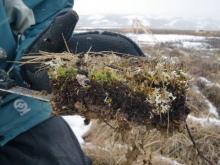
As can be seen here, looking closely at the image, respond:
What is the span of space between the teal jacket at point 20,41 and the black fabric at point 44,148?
0.21 feet

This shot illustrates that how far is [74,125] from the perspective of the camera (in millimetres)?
4879

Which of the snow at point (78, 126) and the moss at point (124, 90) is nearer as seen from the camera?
the moss at point (124, 90)

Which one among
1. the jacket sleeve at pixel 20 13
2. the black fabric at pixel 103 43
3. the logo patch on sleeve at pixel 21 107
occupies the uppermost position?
the jacket sleeve at pixel 20 13

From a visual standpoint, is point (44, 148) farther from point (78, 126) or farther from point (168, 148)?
point (78, 126)

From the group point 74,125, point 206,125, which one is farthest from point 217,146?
point 74,125

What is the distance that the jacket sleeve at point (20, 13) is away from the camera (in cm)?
237

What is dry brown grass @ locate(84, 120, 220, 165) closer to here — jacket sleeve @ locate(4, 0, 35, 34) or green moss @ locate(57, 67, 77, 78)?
jacket sleeve @ locate(4, 0, 35, 34)

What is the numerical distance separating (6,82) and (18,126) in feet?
1.99

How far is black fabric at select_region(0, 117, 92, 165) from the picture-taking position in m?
2.35

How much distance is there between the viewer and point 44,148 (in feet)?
8.04

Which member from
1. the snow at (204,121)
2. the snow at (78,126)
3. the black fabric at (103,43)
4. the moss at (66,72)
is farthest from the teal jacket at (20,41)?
the snow at (204,121)

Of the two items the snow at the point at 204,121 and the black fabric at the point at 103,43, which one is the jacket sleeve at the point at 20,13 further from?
the snow at the point at 204,121

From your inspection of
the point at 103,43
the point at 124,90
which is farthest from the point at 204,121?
the point at 124,90

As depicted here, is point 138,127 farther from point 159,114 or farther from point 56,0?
point 56,0
